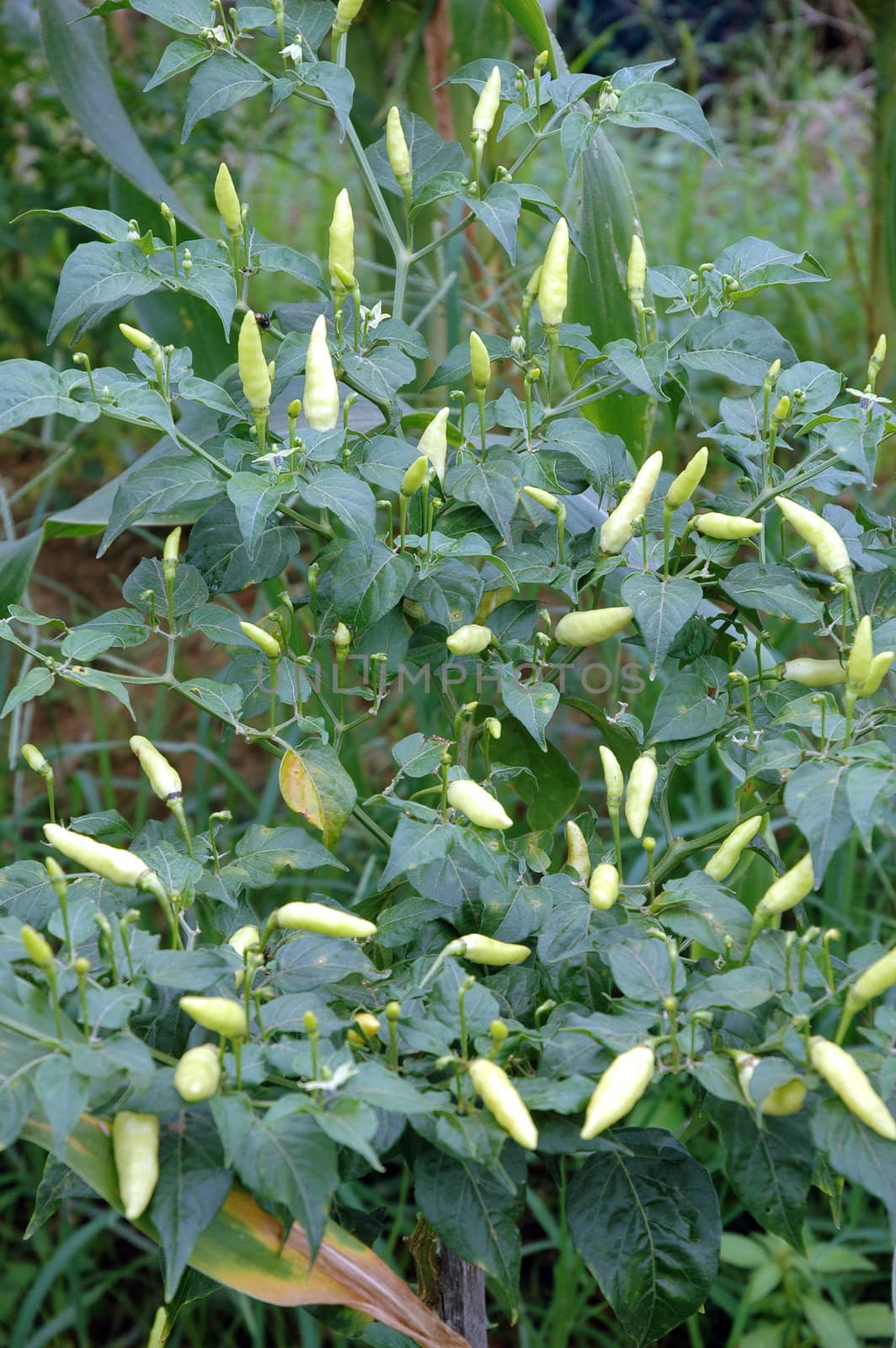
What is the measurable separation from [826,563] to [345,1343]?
1009 mm

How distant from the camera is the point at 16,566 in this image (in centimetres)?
102

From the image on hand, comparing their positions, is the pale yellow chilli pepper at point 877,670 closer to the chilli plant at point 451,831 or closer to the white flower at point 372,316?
the chilli plant at point 451,831

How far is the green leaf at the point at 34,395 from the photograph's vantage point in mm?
676

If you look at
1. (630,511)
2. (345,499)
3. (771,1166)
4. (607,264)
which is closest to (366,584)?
(345,499)

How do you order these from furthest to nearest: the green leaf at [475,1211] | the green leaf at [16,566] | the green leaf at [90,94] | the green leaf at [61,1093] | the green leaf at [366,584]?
1. the green leaf at [90,94]
2. the green leaf at [16,566]
3. the green leaf at [366,584]
4. the green leaf at [475,1211]
5. the green leaf at [61,1093]

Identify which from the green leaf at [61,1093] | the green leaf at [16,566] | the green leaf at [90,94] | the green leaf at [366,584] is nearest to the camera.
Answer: the green leaf at [61,1093]

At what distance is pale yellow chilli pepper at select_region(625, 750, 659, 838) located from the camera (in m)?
0.74

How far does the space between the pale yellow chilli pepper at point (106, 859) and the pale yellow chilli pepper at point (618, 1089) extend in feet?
0.79

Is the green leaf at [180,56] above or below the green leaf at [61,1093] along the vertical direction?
above

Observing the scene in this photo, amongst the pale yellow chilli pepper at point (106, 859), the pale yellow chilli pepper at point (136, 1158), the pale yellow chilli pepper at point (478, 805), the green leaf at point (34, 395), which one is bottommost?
the pale yellow chilli pepper at point (136, 1158)

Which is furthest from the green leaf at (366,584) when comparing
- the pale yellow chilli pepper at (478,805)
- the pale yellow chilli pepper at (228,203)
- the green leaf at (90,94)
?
the green leaf at (90,94)

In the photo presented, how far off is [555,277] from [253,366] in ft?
0.65

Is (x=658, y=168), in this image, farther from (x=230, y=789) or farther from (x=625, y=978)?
(x=625, y=978)

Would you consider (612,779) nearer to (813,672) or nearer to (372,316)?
(813,672)
